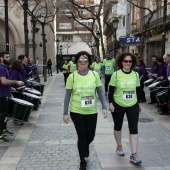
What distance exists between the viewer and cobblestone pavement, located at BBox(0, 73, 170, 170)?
530 cm

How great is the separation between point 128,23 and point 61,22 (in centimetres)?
4416

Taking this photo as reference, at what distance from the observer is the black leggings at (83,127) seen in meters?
4.96

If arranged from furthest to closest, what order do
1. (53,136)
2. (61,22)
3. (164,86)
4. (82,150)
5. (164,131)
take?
(61,22), (164,86), (164,131), (53,136), (82,150)

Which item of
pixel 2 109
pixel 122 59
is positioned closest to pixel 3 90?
pixel 2 109

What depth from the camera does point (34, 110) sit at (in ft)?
34.5

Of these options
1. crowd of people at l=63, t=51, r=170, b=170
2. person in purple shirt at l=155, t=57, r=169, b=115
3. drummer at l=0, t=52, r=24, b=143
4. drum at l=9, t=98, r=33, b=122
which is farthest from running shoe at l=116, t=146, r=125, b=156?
person in purple shirt at l=155, t=57, r=169, b=115

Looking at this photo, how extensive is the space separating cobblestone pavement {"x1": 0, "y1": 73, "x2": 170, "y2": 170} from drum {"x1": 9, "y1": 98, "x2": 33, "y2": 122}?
0.41m

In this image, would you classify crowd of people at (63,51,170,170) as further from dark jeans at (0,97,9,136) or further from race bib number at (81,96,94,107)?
dark jeans at (0,97,9,136)

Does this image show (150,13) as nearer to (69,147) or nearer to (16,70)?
(16,70)

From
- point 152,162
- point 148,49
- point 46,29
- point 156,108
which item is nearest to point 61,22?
point 46,29

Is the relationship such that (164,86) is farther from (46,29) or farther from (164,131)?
(46,29)

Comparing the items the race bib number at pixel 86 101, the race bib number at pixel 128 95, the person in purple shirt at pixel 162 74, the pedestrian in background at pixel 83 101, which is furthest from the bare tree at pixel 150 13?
the race bib number at pixel 86 101

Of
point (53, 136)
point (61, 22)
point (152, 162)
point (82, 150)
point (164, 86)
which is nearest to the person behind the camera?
point (82, 150)

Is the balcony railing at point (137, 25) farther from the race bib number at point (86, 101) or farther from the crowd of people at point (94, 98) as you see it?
the race bib number at point (86, 101)
